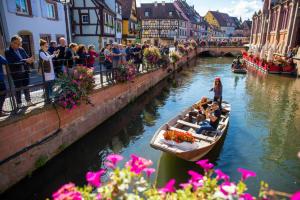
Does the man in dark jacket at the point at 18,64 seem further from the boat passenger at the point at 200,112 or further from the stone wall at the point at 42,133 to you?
the boat passenger at the point at 200,112

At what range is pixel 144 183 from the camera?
2.28 metres

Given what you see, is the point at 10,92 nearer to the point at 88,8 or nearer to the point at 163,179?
the point at 163,179

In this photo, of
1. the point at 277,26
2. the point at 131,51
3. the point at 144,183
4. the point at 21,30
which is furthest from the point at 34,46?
the point at 277,26

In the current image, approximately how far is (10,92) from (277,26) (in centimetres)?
3752

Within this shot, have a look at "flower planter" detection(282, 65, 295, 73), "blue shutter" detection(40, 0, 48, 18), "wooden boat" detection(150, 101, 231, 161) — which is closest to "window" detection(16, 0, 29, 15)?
"blue shutter" detection(40, 0, 48, 18)

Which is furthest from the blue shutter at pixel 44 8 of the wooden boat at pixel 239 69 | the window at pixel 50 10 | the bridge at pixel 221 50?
the bridge at pixel 221 50

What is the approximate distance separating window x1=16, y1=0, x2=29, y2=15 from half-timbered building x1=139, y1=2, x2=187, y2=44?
42962mm

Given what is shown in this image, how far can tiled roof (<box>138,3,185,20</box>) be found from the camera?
189ft

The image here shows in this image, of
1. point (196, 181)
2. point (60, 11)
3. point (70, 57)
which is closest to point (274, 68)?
point (60, 11)

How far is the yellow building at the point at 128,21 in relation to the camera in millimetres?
37625

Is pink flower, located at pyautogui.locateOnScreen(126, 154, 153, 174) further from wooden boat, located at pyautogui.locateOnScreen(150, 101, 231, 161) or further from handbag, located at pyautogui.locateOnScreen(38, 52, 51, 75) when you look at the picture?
handbag, located at pyautogui.locateOnScreen(38, 52, 51, 75)

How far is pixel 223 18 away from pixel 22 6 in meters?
86.8

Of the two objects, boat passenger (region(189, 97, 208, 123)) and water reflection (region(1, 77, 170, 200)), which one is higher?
boat passenger (region(189, 97, 208, 123))

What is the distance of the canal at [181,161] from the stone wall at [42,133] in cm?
30
